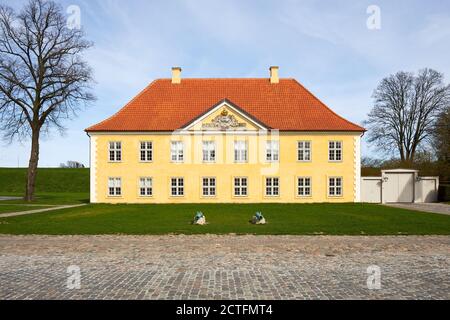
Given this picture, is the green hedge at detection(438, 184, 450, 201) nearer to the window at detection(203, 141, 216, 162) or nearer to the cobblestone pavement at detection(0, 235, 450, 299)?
the window at detection(203, 141, 216, 162)

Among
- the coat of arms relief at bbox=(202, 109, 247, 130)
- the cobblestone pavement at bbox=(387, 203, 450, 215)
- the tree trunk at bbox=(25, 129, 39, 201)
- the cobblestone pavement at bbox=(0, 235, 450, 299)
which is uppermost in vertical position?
the coat of arms relief at bbox=(202, 109, 247, 130)

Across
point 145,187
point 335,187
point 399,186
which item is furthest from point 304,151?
point 145,187

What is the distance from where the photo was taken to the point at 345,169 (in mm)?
30875

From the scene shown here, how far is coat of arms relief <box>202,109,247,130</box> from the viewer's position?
100 ft

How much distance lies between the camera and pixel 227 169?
1213 inches

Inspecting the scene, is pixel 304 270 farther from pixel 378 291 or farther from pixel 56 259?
pixel 56 259

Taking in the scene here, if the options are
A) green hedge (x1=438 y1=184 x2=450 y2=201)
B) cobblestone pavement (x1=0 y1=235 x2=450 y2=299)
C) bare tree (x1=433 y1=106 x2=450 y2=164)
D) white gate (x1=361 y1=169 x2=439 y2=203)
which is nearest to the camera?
cobblestone pavement (x1=0 y1=235 x2=450 y2=299)

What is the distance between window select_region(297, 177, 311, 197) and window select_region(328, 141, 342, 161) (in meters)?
2.56

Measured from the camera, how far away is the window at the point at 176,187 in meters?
30.9

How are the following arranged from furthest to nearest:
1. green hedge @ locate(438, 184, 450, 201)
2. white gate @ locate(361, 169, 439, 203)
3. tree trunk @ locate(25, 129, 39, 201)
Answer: white gate @ locate(361, 169, 439, 203) < tree trunk @ locate(25, 129, 39, 201) < green hedge @ locate(438, 184, 450, 201)

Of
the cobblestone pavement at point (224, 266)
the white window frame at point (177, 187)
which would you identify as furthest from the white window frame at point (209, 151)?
the cobblestone pavement at point (224, 266)

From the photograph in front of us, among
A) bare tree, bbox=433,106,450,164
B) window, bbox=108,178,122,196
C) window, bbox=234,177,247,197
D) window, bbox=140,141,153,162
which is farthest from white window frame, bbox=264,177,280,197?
bare tree, bbox=433,106,450,164

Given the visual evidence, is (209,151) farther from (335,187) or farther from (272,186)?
(335,187)
